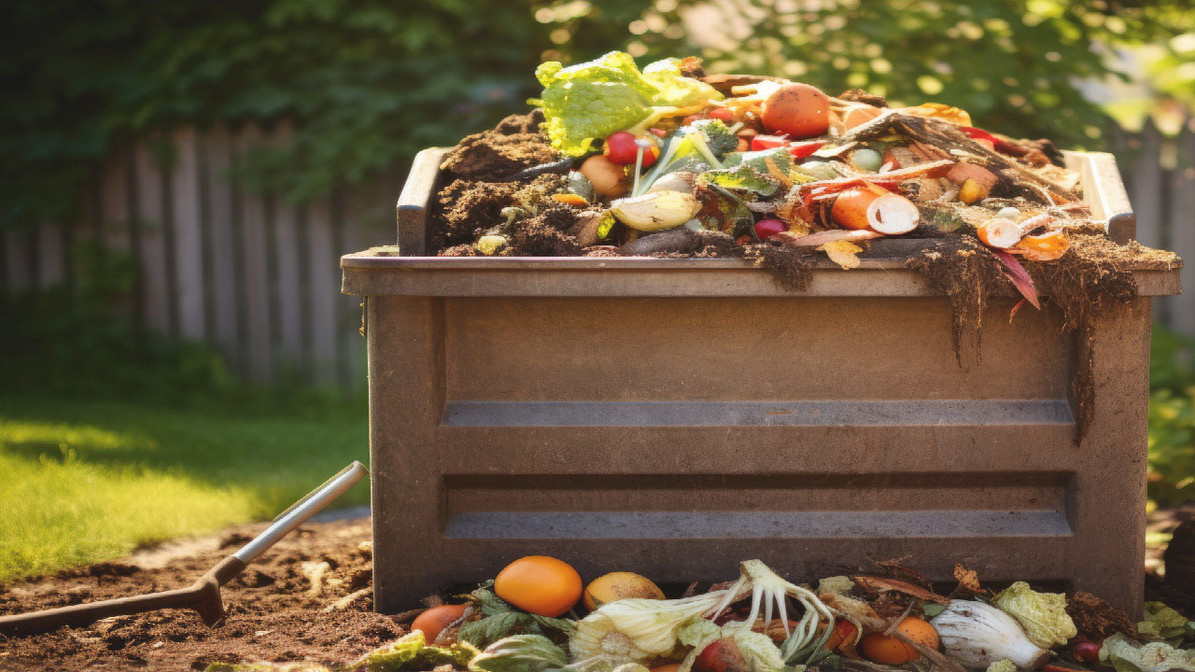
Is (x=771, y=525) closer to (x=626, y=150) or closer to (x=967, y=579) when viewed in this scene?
(x=967, y=579)

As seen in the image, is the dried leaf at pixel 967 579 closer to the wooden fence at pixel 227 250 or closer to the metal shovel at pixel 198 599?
the metal shovel at pixel 198 599

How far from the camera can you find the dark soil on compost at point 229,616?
214cm

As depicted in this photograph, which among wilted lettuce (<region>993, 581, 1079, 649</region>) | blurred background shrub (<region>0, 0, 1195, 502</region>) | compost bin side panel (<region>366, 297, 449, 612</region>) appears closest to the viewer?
wilted lettuce (<region>993, 581, 1079, 649</region>)

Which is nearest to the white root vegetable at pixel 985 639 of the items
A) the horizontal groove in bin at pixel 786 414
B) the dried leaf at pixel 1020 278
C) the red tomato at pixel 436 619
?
the horizontal groove in bin at pixel 786 414

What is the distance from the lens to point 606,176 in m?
2.61

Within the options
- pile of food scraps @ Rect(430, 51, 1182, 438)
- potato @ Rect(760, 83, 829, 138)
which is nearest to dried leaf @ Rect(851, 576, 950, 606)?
pile of food scraps @ Rect(430, 51, 1182, 438)

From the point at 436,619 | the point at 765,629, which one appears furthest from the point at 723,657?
the point at 436,619

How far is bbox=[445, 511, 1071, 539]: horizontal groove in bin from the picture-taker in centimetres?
227

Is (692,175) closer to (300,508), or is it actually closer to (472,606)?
(472,606)

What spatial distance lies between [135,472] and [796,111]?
299cm

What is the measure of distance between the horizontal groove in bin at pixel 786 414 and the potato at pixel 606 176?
66cm

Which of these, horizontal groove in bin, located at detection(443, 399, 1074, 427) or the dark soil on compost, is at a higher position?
horizontal groove in bin, located at detection(443, 399, 1074, 427)

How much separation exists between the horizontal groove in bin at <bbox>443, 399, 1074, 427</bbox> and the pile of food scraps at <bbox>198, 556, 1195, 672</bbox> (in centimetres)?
33

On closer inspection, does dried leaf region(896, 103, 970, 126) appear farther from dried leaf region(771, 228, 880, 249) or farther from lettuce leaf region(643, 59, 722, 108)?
dried leaf region(771, 228, 880, 249)
